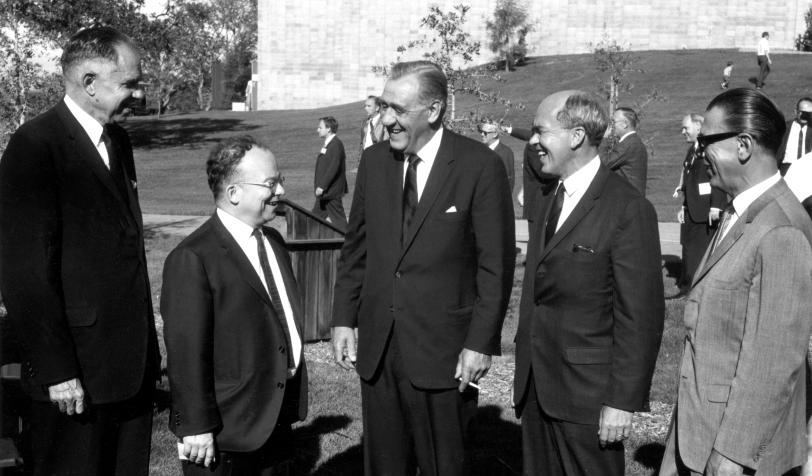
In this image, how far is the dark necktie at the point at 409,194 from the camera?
4480 mm

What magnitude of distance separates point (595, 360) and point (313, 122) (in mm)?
41191

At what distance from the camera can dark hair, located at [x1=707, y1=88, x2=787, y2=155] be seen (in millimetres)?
3451

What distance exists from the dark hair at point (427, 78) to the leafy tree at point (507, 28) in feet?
162

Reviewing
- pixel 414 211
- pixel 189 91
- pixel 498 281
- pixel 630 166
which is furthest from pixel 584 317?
pixel 189 91

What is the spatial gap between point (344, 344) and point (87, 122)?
1.66 metres

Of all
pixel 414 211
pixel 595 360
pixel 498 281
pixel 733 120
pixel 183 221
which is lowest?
pixel 183 221

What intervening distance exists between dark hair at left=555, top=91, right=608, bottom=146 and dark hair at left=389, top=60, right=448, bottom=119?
64 cm

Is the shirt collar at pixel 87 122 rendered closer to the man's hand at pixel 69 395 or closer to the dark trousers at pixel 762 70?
the man's hand at pixel 69 395

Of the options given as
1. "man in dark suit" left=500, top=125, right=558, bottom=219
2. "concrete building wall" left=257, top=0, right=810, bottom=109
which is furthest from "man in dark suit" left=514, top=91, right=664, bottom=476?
"concrete building wall" left=257, top=0, right=810, bottom=109

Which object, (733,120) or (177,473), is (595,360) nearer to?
(733,120)

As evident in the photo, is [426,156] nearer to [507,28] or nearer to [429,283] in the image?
[429,283]

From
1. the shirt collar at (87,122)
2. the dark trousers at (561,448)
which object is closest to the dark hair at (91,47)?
the shirt collar at (87,122)

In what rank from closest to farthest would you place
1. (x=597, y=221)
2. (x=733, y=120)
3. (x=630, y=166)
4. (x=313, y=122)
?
(x=733, y=120)
(x=597, y=221)
(x=630, y=166)
(x=313, y=122)

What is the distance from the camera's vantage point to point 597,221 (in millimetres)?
4012
